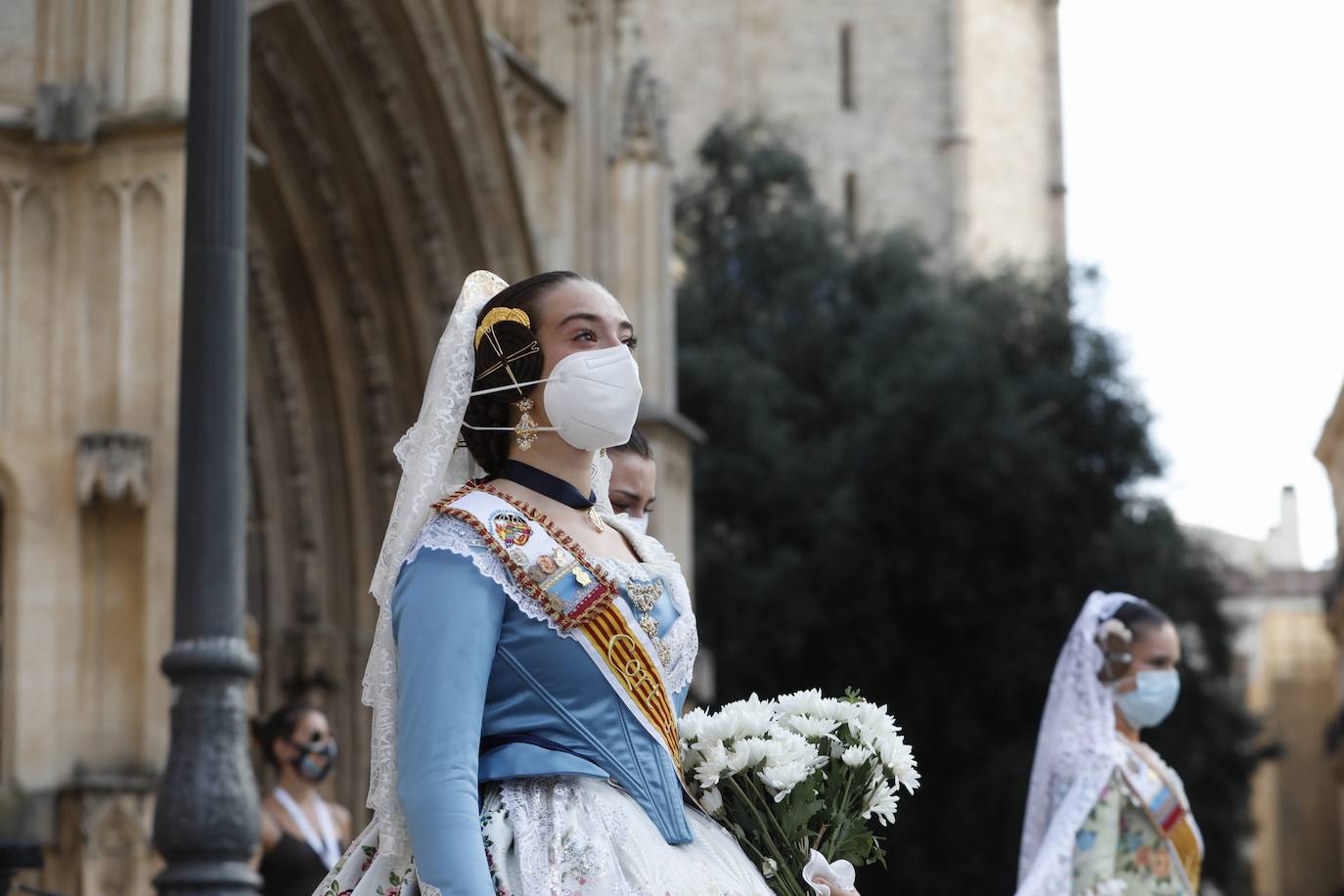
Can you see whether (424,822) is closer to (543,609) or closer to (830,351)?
(543,609)

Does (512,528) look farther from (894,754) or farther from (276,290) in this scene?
(276,290)

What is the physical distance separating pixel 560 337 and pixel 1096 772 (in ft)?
16.4

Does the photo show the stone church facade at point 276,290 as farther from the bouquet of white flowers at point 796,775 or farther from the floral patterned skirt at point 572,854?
the floral patterned skirt at point 572,854

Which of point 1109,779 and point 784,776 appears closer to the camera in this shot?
point 784,776

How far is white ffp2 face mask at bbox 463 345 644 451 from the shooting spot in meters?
3.83

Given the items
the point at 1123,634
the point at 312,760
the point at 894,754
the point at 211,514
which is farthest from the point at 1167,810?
the point at 894,754

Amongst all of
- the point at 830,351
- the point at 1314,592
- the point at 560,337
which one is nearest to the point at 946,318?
the point at 830,351

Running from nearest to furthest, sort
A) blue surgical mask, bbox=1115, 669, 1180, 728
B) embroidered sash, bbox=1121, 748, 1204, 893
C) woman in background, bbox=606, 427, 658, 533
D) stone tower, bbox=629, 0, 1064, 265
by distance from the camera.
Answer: woman in background, bbox=606, 427, 658, 533 → embroidered sash, bbox=1121, 748, 1204, 893 → blue surgical mask, bbox=1115, 669, 1180, 728 → stone tower, bbox=629, 0, 1064, 265

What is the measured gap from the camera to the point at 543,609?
3744 millimetres

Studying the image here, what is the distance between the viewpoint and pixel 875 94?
146 feet

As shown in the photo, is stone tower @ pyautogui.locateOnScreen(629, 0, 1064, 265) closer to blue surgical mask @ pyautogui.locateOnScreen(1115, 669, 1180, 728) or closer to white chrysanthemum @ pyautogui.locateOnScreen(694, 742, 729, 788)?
blue surgical mask @ pyautogui.locateOnScreen(1115, 669, 1180, 728)

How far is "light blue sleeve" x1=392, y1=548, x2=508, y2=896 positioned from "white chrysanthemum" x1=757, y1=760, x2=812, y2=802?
0.56 metres

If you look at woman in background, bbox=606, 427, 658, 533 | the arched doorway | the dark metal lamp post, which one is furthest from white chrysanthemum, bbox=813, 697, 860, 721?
the arched doorway

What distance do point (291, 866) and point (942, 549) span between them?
1850 cm
